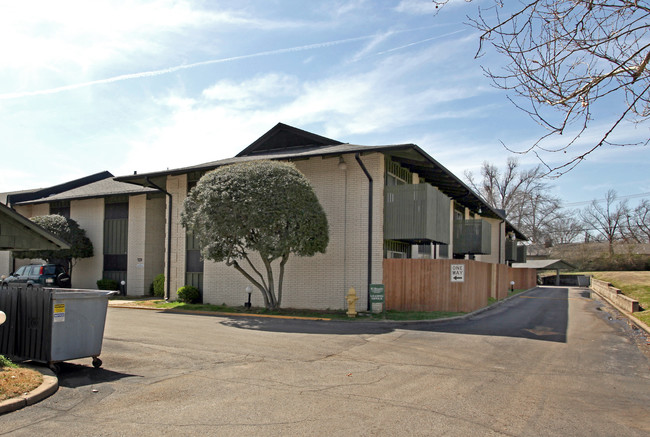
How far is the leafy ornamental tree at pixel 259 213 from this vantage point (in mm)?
17344

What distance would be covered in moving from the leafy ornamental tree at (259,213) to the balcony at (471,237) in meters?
12.0

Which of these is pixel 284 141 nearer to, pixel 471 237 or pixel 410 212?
pixel 410 212

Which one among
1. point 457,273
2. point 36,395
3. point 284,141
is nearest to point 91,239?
point 284,141

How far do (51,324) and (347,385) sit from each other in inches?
184

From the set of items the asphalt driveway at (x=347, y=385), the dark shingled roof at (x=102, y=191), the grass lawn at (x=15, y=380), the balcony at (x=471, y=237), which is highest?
the dark shingled roof at (x=102, y=191)

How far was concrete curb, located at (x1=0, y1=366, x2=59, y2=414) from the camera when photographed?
6.32 meters

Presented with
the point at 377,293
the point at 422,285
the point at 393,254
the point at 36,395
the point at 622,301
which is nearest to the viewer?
the point at 36,395

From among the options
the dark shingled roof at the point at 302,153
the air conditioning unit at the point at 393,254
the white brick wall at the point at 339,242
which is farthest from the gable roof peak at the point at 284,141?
the air conditioning unit at the point at 393,254

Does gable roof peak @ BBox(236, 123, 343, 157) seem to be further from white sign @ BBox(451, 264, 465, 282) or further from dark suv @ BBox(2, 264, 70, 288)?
dark suv @ BBox(2, 264, 70, 288)

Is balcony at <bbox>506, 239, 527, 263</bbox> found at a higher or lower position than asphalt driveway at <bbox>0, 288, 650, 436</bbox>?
higher

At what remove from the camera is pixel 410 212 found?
1895 centimetres

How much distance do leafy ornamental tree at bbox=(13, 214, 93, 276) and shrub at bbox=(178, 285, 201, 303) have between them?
8.25 metres

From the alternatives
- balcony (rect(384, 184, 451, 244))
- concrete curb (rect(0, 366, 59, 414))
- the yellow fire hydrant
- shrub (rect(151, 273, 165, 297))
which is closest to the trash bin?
concrete curb (rect(0, 366, 59, 414))

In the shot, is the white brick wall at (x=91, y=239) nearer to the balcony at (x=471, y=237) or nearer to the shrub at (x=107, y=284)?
the shrub at (x=107, y=284)
